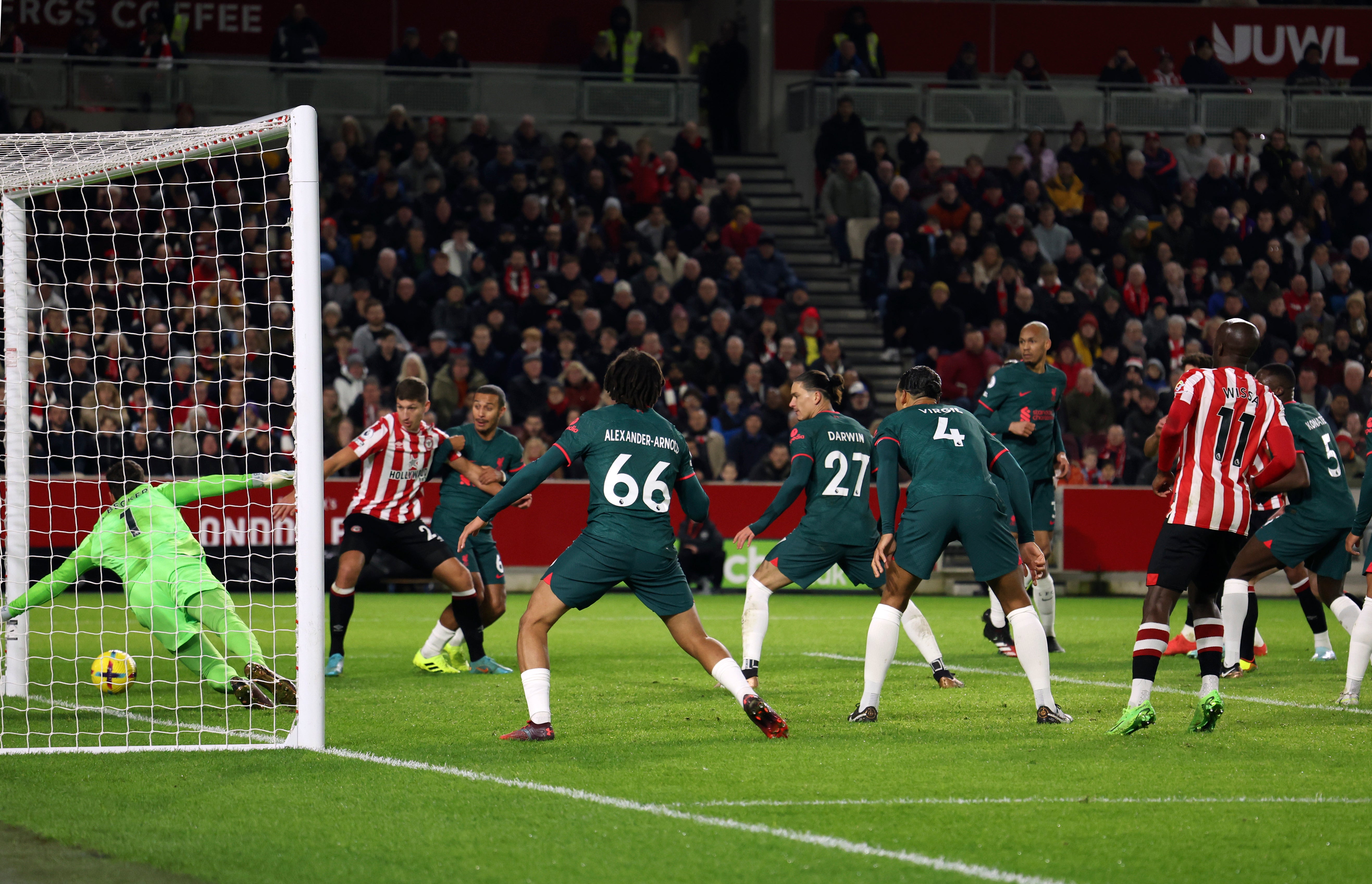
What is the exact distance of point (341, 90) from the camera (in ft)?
79.0

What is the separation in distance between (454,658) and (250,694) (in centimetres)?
262

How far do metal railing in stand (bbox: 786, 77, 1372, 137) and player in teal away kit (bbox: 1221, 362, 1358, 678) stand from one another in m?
15.8

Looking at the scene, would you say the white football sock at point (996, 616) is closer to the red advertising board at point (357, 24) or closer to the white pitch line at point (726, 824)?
the white pitch line at point (726, 824)

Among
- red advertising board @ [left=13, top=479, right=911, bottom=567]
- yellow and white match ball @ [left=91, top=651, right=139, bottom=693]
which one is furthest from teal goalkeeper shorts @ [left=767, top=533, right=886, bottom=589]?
red advertising board @ [left=13, top=479, right=911, bottom=567]

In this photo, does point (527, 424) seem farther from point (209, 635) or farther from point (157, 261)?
point (209, 635)

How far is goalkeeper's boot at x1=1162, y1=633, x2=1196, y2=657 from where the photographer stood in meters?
12.8

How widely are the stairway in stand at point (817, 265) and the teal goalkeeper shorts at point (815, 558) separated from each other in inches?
470

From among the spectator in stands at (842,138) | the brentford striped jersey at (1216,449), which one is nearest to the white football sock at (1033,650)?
the brentford striped jersey at (1216,449)

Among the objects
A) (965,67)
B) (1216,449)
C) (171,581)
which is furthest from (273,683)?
(965,67)

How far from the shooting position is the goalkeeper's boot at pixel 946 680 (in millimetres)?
10602

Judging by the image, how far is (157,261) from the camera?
19.5 metres

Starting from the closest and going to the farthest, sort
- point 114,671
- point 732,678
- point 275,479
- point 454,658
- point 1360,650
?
point 732,678 < point 275,479 < point 1360,650 < point 114,671 < point 454,658

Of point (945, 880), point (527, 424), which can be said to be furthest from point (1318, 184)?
point (945, 880)

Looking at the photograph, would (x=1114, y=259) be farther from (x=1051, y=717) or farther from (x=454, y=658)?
(x=1051, y=717)
